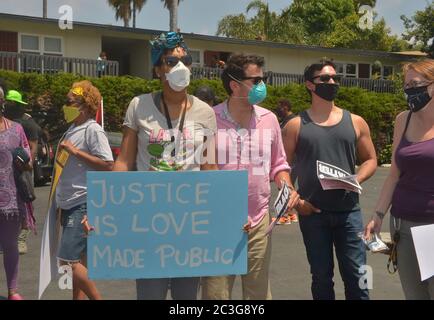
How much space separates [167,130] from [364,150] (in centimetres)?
159

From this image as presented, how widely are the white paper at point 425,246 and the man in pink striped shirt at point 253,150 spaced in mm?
775

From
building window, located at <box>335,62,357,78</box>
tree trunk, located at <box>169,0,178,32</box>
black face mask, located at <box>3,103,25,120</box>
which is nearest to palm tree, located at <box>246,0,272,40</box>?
building window, located at <box>335,62,357,78</box>

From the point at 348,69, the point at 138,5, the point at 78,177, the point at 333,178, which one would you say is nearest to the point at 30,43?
the point at 348,69

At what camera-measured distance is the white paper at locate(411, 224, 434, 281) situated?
364cm

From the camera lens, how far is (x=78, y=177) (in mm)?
4785

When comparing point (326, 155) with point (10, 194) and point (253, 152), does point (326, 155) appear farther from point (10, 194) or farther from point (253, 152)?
point (10, 194)

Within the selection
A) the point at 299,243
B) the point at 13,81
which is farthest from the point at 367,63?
the point at 299,243

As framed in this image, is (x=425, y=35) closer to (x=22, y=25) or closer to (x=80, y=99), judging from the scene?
(x=22, y=25)

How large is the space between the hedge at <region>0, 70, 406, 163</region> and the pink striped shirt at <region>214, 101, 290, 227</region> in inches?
438

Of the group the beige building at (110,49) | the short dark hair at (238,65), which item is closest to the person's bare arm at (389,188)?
the short dark hair at (238,65)

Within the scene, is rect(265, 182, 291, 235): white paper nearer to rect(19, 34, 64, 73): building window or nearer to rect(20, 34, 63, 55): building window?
rect(19, 34, 64, 73): building window

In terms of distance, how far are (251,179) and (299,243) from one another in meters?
4.69

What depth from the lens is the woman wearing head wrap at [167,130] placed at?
364cm
